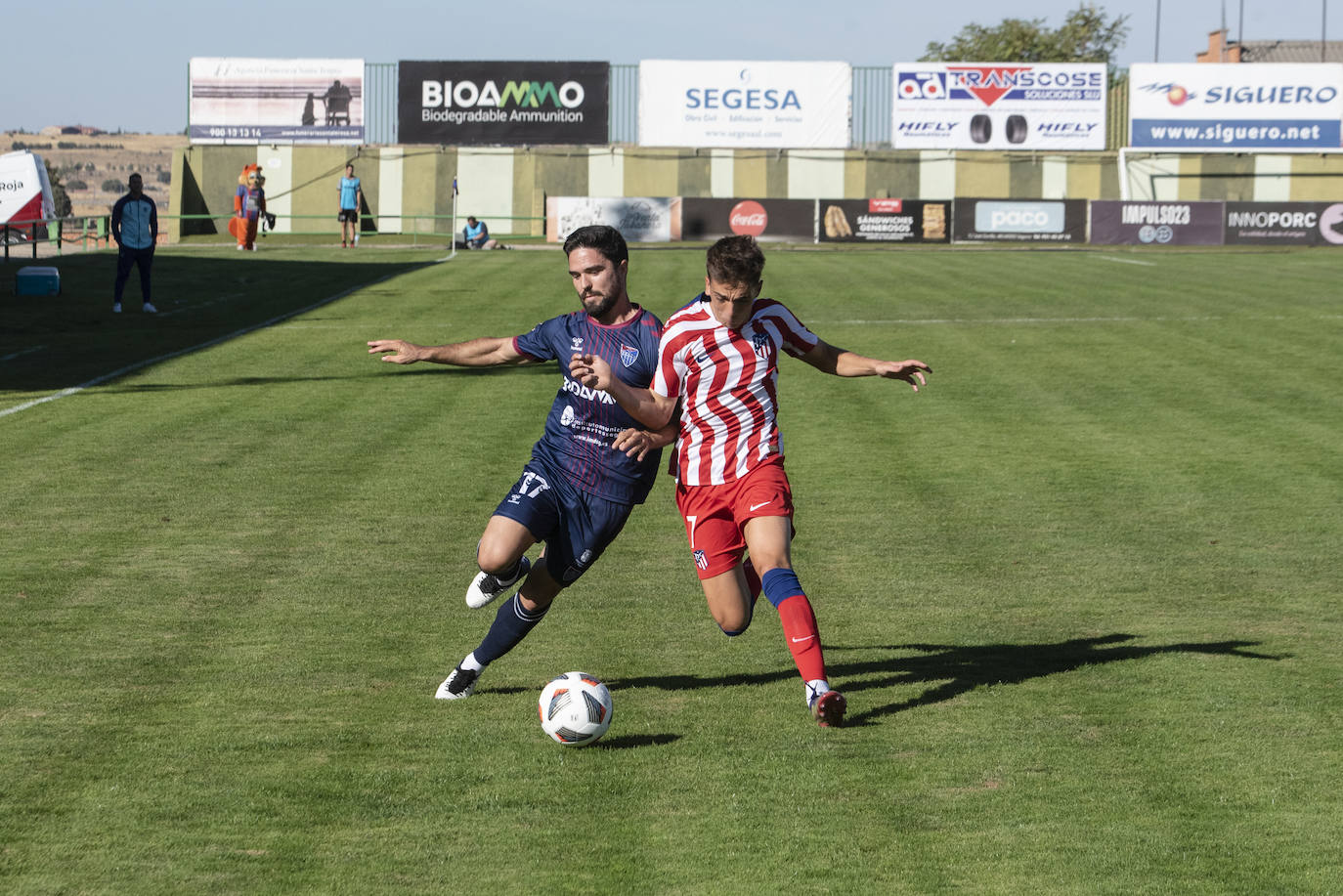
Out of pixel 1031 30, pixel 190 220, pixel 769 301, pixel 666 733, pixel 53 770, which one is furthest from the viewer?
pixel 1031 30

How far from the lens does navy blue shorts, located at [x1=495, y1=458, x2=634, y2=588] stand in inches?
263

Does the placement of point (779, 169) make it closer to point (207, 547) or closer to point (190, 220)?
point (190, 220)

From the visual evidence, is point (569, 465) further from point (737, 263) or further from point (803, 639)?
point (803, 639)

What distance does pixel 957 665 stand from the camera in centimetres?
745

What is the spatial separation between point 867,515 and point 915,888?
658 cm

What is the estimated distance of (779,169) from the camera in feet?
211

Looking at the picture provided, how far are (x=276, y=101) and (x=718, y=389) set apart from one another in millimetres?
61635

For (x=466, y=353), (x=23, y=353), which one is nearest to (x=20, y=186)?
(x=23, y=353)

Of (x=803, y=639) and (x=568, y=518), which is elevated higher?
(x=568, y=518)

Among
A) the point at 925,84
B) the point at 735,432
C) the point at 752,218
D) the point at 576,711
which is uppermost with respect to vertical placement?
the point at 925,84

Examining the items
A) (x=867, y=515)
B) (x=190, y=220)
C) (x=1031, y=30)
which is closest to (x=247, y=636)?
(x=867, y=515)

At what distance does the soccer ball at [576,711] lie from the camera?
20.3 feet

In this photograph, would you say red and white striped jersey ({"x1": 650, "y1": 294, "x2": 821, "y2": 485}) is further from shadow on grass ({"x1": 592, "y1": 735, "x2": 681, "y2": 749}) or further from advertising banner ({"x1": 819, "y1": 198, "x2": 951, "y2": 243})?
advertising banner ({"x1": 819, "y1": 198, "x2": 951, "y2": 243})

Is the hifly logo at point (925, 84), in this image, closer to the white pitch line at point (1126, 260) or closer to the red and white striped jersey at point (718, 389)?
the white pitch line at point (1126, 260)
